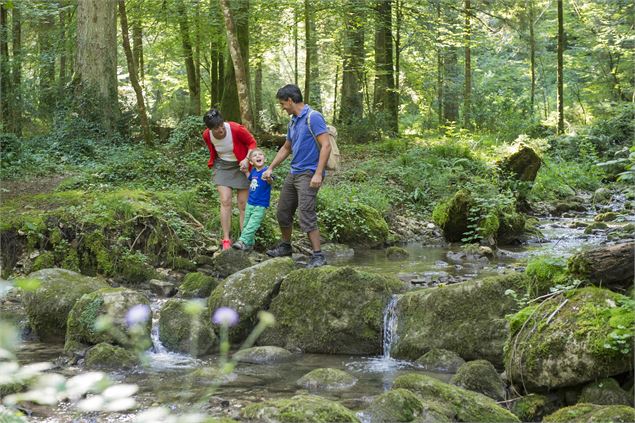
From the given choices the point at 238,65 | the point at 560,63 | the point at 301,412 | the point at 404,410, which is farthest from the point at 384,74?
the point at 301,412

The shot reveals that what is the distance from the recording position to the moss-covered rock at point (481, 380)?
515 cm

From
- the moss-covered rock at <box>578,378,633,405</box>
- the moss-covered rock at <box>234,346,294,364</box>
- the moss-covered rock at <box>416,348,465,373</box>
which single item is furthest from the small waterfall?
the moss-covered rock at <box>578,378,633,405</box>

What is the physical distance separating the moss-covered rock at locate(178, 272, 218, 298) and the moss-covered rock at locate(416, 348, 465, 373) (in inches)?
124

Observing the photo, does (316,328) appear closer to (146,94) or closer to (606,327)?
(606,327)

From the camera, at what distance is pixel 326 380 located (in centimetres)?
552

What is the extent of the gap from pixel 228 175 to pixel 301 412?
17.9ft

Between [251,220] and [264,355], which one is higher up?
[251,220]

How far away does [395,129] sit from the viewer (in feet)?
76.6

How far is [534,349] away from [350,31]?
2009 cm

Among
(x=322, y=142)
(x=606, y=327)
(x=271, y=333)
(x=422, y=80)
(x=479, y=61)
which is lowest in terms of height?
(x=271, y=333)

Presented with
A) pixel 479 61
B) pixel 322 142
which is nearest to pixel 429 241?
pixel 322 142

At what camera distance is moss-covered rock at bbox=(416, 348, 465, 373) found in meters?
5.98

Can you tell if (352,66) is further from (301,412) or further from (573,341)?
(301,412)

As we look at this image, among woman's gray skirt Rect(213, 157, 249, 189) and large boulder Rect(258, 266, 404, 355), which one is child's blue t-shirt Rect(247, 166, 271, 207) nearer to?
A: woman's gray skirt Rect(213, 157, 249, 189)
